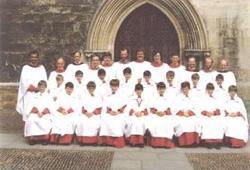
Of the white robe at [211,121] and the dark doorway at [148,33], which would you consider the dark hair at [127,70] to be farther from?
the dark doorway at [148,33]

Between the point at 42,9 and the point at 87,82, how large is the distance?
2.74 meters

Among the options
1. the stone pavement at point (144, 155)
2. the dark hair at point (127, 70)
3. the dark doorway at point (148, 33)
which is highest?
the dark doorway at point (148, 33)

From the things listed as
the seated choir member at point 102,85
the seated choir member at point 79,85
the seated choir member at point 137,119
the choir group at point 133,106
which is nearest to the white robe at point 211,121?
the choir group at point 133,106

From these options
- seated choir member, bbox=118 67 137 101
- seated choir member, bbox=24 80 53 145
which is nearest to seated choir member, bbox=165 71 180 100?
seated choir member, bbox=118 67 137 101

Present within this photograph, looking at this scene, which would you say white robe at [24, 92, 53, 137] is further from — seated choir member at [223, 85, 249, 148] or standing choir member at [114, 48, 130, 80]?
seated choir member at [223, 85, 249, 148]

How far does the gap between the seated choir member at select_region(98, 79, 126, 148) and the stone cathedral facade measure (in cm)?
215

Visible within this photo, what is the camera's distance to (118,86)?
24.4ft

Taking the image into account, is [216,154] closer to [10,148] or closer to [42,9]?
[10,148]

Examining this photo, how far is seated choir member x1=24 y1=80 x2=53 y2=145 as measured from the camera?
7082 millimetres

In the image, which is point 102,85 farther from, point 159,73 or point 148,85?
point 159,73

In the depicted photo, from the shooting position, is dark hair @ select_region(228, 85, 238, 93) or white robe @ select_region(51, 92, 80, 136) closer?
white robe @ select_region(51, 92, 80, 136)

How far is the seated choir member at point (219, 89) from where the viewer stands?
24.6ft

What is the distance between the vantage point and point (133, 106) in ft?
23.9

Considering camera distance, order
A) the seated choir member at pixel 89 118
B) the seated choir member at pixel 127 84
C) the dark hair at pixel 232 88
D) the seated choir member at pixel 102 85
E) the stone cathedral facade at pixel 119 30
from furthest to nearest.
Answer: the stone cathedral facade at pixel 119 30
the seated choir member at pixel 102 85
the seated choir member at pixel 127 84
the dark hair at pixel 232 88
the seated choir member at pixel 89 118
